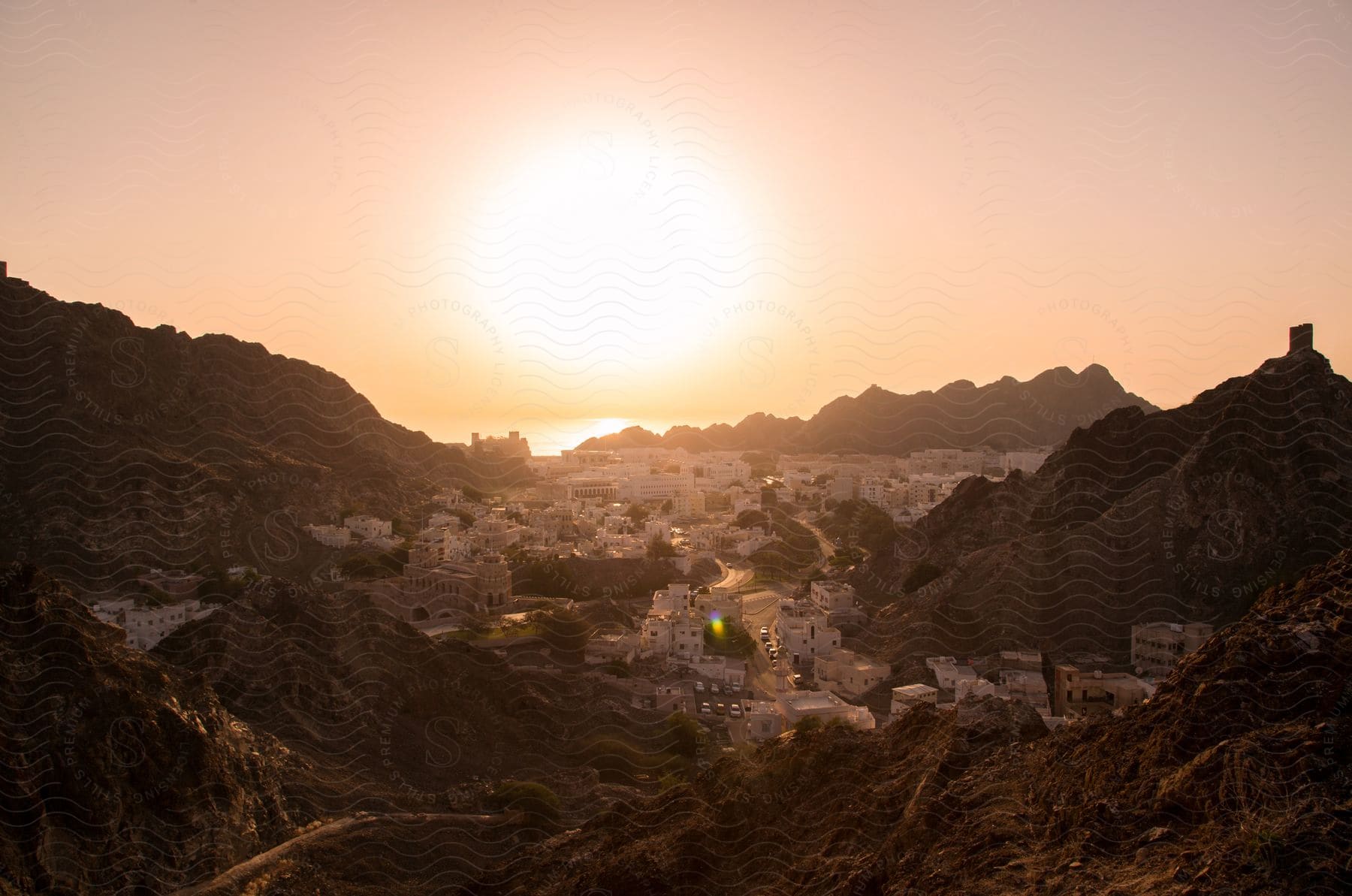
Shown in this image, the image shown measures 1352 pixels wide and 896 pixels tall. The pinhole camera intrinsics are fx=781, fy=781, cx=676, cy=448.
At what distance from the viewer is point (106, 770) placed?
7883 mm

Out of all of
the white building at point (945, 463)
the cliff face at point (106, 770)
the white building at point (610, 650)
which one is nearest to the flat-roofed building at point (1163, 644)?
the white building at point (610, 650)

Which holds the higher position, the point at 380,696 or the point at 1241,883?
the point at 1241,883

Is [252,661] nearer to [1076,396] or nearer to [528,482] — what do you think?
[528,482]

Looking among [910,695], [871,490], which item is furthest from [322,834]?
[871,490]

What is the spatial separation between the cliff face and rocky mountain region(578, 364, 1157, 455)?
5998 cm

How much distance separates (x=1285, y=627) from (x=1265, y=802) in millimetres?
1808

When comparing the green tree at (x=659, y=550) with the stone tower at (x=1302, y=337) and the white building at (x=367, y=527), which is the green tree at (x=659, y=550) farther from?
the stone tower at (x=1302, y=337)

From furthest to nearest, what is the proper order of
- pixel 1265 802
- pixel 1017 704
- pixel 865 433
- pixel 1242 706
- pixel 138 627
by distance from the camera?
pixel 865 433 → pixel 138 627 → pixel 1017 704 → pixel 1242 706 → pixel 1265 802

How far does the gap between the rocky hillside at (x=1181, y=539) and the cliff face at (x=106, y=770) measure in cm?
1346

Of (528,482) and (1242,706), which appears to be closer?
(1242,706)

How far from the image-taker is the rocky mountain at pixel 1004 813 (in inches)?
165

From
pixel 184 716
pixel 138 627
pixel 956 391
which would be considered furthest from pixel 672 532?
pixel 956 391

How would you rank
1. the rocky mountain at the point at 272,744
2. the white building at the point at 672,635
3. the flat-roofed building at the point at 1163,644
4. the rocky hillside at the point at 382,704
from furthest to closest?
the white building at the point at 672,635 → the flat-roofed building at the point at 1163,644 → the rocky hillside at the point at 382,704 → the rocky mountain at the point at 272,744

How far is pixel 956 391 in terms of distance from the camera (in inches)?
2817
